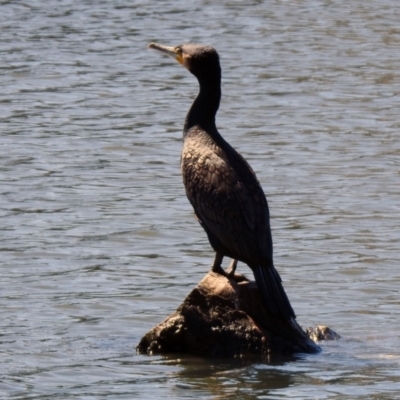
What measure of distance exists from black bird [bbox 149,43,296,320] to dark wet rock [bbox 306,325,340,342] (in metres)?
0.66

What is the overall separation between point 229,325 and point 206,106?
1438 millimetres

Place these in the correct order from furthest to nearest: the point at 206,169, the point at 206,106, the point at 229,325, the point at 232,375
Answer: the point at 206,106
the point at 206,169
the point at 229,325
the point at 232,375

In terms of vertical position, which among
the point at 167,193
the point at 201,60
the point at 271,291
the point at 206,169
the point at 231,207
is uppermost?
the point at 201,60

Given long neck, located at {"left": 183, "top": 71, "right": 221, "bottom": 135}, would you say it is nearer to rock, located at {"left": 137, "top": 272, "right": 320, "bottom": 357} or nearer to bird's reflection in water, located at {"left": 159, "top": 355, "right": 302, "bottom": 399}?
rock, located at {"left": 137, "top": 272, "right": 320, "bottom": 357}

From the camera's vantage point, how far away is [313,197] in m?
12.5

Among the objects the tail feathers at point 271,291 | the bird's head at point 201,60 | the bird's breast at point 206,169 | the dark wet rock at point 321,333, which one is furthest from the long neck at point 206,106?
the dark wet rock at point 321,333

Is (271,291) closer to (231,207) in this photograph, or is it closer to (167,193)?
(231,207)

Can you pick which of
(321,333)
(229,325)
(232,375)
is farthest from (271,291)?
(321,333)

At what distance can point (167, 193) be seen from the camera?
41.4 feet

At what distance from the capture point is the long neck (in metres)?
8.48

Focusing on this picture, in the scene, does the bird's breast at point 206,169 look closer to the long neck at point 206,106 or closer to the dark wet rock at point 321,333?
the long neck at point 206,106

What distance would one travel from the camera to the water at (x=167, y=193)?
7871 mm

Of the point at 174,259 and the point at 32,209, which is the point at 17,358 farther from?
the point at 32,209

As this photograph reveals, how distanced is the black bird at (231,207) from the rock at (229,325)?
12 centimetres
